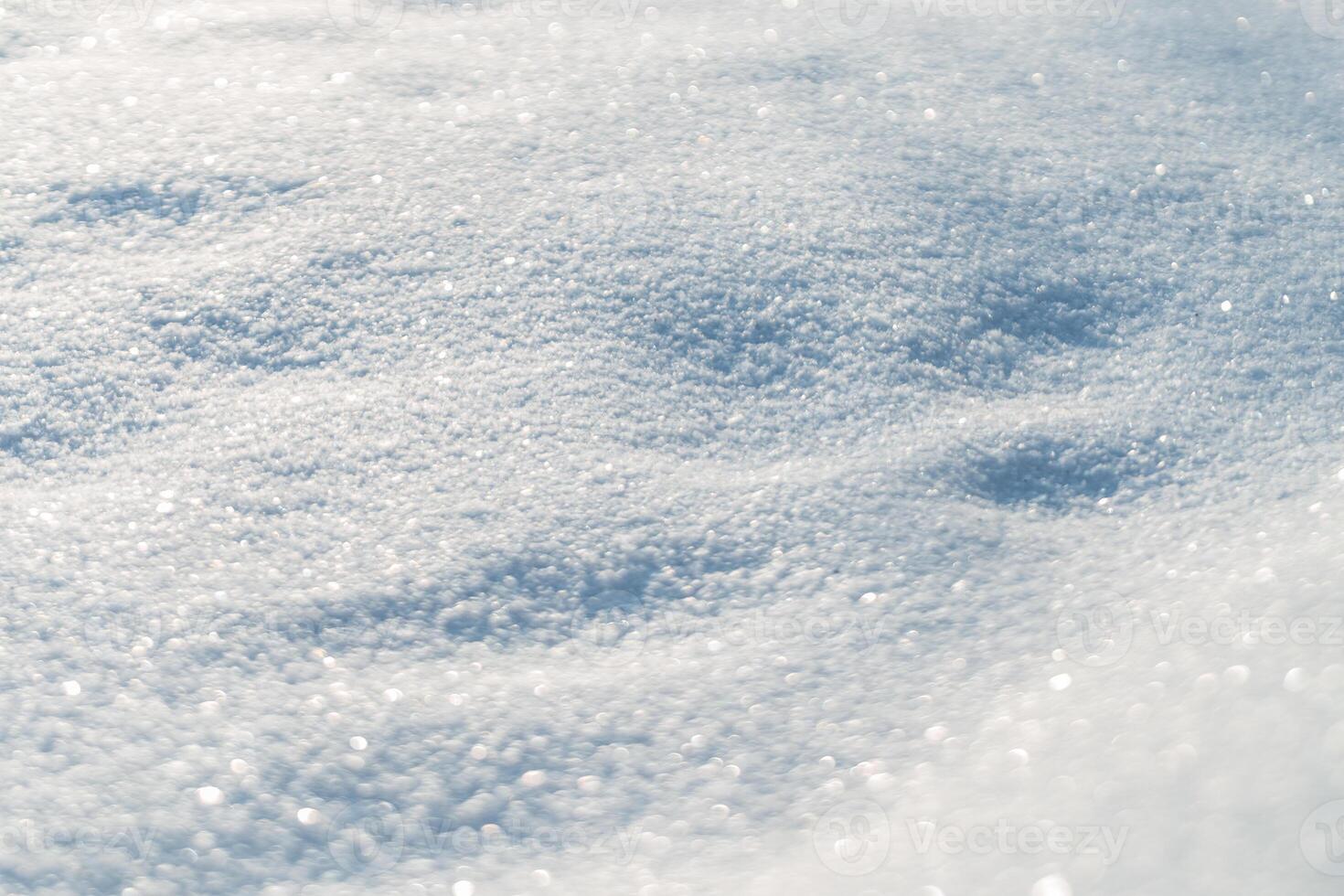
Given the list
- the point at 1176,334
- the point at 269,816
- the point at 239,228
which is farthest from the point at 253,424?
the point at 1176,334

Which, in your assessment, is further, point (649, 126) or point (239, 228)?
point (649, 126)

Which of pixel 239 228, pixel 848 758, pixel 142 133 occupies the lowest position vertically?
pixel 848 758

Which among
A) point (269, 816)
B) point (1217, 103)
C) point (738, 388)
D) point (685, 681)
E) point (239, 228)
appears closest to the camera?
point (269, 816)

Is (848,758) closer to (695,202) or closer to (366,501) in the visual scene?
(366,501)

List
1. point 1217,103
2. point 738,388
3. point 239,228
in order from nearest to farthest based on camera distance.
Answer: point 738,388 < point 239,228 < point 1217,103

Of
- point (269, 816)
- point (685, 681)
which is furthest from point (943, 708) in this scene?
point (269, 816)

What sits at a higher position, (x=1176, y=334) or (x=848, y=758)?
(x=1176, y=334)

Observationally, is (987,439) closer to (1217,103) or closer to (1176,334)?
(1176,334)
